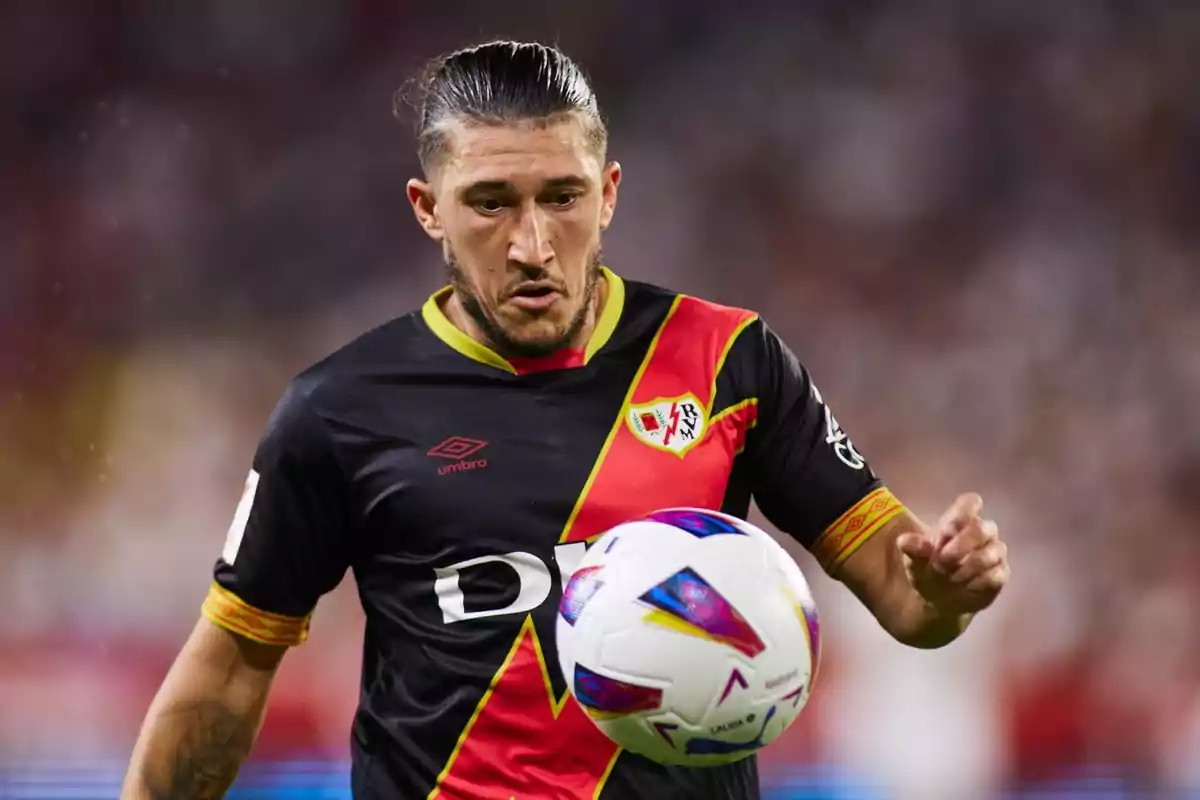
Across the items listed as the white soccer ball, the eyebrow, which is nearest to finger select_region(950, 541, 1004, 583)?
the white soccer ball

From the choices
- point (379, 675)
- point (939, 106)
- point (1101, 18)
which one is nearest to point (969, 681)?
point (939, 106)

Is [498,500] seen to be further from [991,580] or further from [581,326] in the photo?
[991,580]

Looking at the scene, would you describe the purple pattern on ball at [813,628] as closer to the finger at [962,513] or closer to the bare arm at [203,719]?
the finger at [962,513]

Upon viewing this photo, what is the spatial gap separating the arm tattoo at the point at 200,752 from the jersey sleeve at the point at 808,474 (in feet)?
3.36

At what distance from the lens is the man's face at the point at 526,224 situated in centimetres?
263

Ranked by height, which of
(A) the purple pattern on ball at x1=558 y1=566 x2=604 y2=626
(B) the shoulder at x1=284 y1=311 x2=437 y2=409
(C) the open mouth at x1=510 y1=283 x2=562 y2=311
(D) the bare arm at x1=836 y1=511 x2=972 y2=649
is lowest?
(D) the bare arm at x1=836 y1=511 x2=972 y2=649

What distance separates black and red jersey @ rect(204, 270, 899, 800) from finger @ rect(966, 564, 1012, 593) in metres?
0.37

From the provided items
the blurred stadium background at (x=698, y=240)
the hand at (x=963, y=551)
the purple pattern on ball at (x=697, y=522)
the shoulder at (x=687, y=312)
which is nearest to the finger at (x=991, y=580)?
the hand at (x=963, y=551)

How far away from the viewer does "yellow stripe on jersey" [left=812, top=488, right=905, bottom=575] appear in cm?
273

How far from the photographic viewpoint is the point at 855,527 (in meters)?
2.74

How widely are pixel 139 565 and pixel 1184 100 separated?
17.3 feet

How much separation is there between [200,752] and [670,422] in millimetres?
1014

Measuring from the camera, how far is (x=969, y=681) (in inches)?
259

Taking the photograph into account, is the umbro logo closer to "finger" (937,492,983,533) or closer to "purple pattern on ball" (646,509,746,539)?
"purple pattern on ball" (646,509,746,539)
